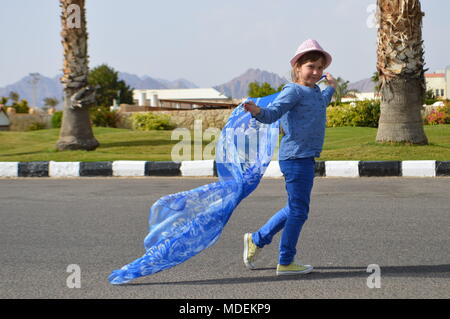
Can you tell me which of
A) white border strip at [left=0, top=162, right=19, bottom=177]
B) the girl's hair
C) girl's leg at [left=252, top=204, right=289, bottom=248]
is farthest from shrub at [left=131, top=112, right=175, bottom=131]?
the girl's hair

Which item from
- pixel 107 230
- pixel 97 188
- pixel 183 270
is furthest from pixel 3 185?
pixel 183 270

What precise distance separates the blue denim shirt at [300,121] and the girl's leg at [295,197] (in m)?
0.06

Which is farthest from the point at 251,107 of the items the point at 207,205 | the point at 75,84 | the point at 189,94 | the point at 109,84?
the point at 189,94

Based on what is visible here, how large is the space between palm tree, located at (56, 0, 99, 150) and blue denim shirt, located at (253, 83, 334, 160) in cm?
1176

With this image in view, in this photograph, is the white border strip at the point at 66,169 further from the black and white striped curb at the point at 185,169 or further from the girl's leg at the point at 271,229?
the girl's leg at the point at 271,229

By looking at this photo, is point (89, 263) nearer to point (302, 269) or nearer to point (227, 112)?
point (302, 269)

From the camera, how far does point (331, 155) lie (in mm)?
12492

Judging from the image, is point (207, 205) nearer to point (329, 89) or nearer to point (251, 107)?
point (251, 107)

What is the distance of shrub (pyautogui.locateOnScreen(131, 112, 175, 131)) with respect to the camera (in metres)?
30.1

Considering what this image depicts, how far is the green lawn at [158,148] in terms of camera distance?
12.2m

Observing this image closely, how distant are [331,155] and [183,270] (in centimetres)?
815

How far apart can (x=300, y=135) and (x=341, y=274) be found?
978 mm

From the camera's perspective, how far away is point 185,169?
11.7 m

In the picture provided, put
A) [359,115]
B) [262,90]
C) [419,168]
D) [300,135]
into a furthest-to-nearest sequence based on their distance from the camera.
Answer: [262,90]
[359,115]
[419,168]
[300,135]
